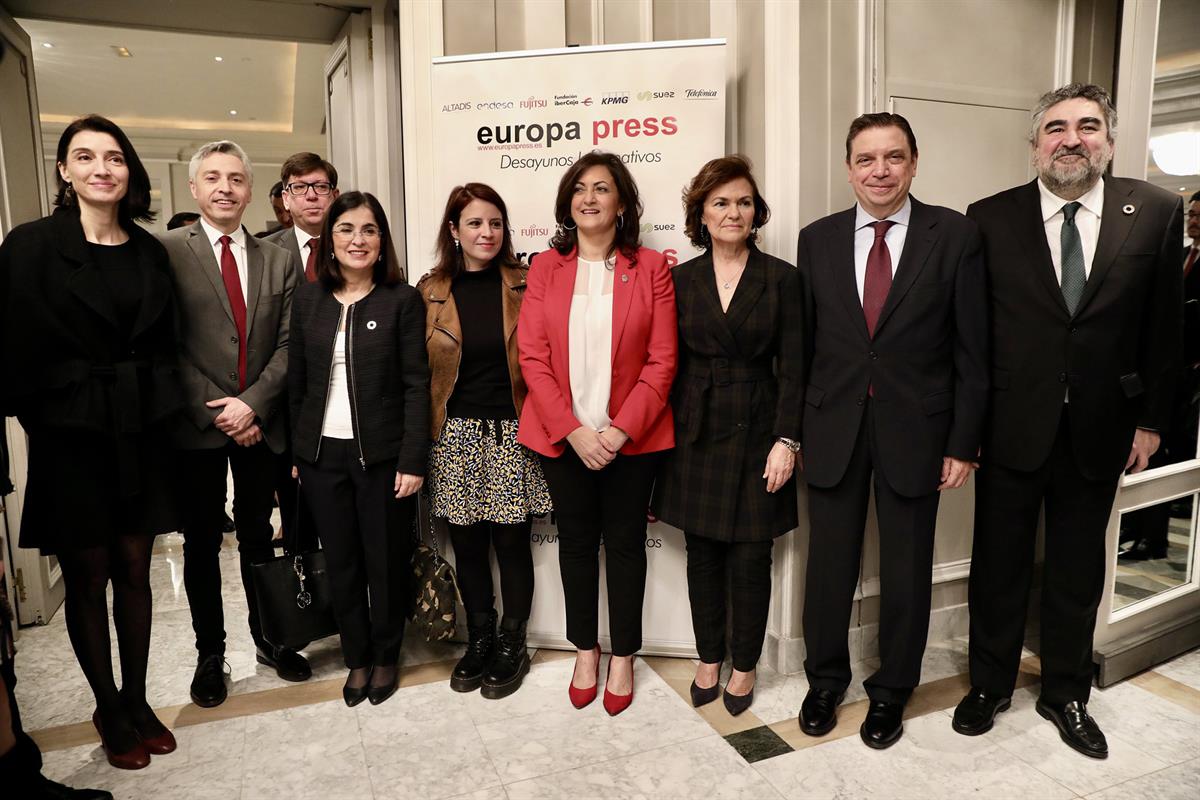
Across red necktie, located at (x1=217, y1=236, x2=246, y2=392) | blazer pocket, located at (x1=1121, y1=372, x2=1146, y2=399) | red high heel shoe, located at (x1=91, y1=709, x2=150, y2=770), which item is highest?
red necktie, located at (x1=217, y1=236, x2=246, y2=392)

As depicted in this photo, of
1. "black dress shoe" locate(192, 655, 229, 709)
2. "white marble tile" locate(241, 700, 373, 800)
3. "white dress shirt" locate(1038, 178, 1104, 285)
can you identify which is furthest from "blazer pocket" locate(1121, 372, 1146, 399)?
"black dress shoe" locate(192, 655, 229, 709)

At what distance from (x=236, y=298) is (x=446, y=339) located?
685 millimetres

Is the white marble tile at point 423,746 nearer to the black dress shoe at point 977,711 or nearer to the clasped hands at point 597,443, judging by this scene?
the clasped hands at point 597,443

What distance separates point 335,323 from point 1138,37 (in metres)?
2.70

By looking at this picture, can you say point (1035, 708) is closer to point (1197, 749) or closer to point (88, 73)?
point (1197, 749)

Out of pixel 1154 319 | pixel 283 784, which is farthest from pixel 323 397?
pixel 1154 319

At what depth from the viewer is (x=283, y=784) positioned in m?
2.22

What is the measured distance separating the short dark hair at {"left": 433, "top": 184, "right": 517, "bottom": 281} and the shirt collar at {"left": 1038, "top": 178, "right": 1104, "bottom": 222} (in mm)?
1625

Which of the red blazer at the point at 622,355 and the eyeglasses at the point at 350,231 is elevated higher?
the eyeglasses at the point at 350,231

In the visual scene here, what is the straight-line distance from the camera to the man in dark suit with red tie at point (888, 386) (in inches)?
88.0

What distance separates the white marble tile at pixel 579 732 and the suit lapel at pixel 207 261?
158cm

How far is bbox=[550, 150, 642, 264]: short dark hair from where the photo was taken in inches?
97.7

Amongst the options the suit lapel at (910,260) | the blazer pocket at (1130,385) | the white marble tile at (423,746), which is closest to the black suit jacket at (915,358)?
the suit lapel at (910,260)

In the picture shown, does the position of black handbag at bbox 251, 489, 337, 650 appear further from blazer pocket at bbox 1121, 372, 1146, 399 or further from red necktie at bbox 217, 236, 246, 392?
blazer pocket at bbox 1121, 372, 1146, 399
